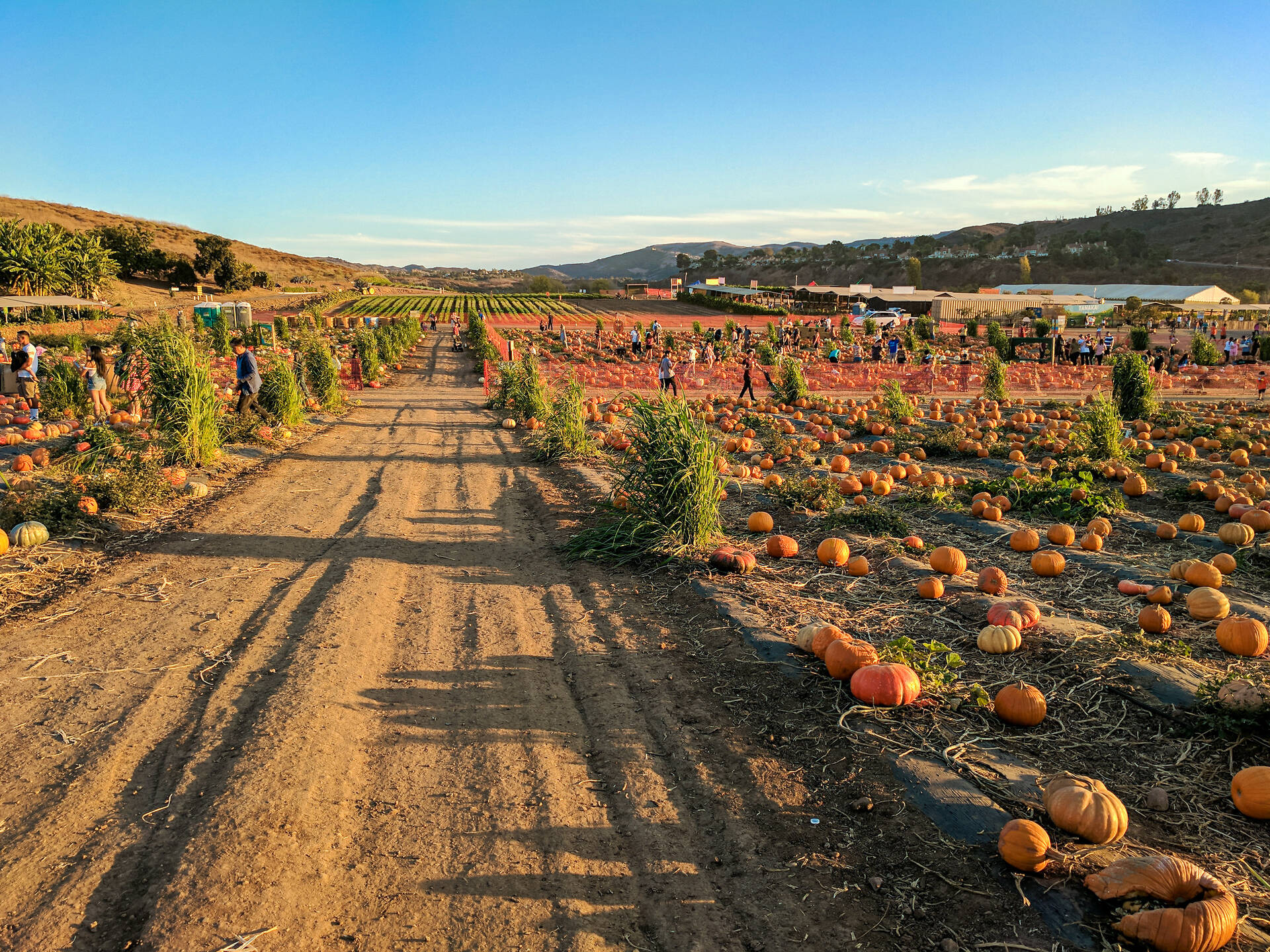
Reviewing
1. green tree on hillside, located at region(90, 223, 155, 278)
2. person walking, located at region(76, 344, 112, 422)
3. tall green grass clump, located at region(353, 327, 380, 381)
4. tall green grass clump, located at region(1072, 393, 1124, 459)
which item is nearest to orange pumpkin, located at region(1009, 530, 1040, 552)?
tall green grass clump, located at region(1072, 393, 1124, 459)

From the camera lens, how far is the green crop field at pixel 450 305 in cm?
7562

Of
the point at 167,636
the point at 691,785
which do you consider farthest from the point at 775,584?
the point at 167,636

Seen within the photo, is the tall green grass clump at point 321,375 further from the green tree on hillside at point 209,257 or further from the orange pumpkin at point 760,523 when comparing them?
the green tree on hillside at point 209,257

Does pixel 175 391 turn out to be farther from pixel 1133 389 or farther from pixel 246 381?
pixel 1133 389

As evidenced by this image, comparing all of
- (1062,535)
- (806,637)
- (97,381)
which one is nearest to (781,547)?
(806,637)

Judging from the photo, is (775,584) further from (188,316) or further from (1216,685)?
(188,316)

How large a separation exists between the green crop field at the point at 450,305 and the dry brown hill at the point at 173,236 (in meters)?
27.8

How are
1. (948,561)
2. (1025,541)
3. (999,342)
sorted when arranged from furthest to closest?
1. (999,342)
2. (1025,541)
3. (948,561)

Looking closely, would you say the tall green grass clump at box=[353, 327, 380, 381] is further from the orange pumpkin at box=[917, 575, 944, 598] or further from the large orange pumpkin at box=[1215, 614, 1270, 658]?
the large orange pumpkin at box=[1215, 614, 1270, 658]

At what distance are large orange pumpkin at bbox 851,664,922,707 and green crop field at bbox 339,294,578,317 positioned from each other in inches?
2584

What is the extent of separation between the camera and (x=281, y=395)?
15492mm

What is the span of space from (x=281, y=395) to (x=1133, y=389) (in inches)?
707

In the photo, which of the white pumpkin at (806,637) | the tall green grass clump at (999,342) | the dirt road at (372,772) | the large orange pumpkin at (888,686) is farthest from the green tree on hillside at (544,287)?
the large orange pumpkin at (888,686)

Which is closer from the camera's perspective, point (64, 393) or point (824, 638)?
point (824, 638)
